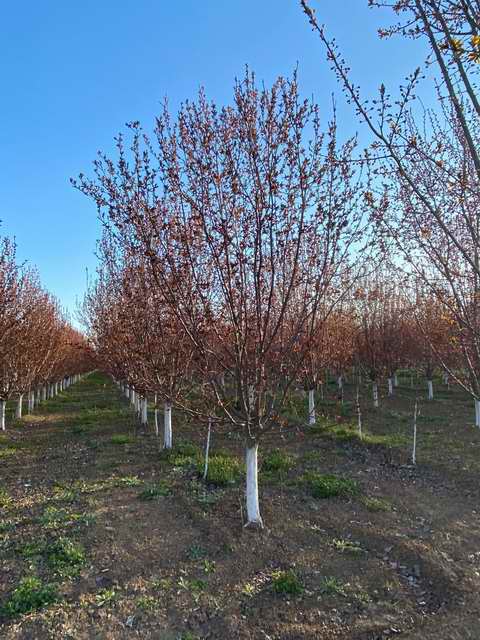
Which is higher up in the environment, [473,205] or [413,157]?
[413,157]

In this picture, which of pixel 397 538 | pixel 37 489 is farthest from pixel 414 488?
pixel 37 489

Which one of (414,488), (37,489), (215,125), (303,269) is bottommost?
(414,488)

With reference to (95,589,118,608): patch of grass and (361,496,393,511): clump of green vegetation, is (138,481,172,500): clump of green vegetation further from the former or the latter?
(361,496,393,511): clump of green vegetation

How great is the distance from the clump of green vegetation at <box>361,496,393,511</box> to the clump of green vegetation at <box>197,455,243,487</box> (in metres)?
2.06

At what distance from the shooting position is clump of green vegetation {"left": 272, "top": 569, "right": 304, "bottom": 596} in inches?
164

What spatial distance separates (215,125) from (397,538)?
527 centimetres

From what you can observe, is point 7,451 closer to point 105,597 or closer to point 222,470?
point 222,470

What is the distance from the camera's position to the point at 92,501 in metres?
6.28

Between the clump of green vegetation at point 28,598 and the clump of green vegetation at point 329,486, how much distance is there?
402cm

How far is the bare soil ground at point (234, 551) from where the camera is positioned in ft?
12.4

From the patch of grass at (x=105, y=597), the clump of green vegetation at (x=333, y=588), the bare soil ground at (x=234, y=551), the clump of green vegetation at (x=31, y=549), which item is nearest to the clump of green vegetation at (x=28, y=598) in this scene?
the bare soil ground at (x=234, y=551)

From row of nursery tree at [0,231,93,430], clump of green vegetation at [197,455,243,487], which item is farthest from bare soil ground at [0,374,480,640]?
row of nursery tree at [0,231,93,430]

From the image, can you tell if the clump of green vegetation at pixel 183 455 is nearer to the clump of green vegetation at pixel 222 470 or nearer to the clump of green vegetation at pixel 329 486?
the clump of green vegetation at pixel 222 470

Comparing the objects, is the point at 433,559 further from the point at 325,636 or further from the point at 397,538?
the point at 325,636
